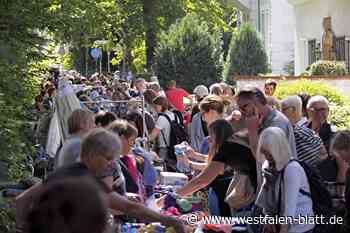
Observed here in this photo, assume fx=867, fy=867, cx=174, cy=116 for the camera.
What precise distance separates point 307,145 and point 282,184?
2251 mm

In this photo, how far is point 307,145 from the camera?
28.4 feet

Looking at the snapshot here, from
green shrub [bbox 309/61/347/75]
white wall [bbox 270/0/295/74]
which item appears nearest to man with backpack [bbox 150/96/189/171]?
green shrub [bbox 309/61/347/75]

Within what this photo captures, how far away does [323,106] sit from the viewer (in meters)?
9.72

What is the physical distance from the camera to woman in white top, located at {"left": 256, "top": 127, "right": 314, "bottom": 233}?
642cm

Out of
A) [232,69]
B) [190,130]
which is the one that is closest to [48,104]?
[190,130]

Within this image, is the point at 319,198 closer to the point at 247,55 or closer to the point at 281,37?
the point at 247,55

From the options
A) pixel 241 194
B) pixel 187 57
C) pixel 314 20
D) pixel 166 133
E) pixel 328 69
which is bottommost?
pixel 241 194

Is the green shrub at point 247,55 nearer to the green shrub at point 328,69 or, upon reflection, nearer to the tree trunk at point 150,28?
the tree trunk at point 150,28

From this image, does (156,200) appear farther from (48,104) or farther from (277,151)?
(48,104)

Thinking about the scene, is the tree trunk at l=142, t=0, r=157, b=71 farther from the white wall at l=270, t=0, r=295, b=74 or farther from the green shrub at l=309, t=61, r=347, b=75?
the green shrub at l=309, t=61, r=347, b=75

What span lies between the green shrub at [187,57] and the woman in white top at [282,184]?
102 feet

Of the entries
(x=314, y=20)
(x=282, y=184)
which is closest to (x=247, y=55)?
(x=314, y=20)

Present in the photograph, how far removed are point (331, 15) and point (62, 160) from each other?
25592 millimetres

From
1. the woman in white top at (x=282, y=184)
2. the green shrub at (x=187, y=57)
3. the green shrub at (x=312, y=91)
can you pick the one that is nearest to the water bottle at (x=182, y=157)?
the woman in white top at (x=282, y=184)
